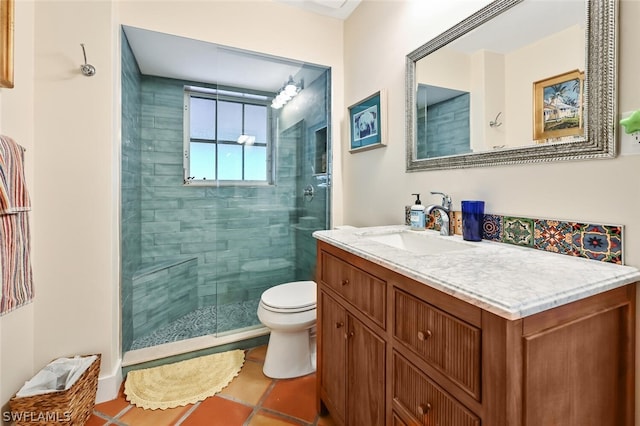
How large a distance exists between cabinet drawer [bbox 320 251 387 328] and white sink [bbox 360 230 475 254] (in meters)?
0.22

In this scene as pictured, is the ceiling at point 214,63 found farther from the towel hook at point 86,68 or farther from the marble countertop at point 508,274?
the marble countertop at point 508,274

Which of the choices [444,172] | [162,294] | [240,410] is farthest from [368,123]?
[162,294]

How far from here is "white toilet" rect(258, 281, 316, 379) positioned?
66.6 inches

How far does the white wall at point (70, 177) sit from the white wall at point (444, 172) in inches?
61.9

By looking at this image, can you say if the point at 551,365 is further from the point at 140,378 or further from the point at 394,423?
the point at 140,378

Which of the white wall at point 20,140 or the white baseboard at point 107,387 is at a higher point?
the white wall at point 20,140

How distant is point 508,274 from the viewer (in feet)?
2.42

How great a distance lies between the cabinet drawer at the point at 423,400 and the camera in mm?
668

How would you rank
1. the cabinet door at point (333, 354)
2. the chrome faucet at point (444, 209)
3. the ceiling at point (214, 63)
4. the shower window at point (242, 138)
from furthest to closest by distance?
the shower window at point (242, 138), the ceiling at point (214, 63), the chrome faucet at point (444, 209), the cabinet door at point (333, 354)

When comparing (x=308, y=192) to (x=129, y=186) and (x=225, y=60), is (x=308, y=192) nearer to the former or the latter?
(x=225, y=60)

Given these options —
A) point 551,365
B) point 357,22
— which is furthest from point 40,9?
point 551,365

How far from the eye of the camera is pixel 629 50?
811 millimetres

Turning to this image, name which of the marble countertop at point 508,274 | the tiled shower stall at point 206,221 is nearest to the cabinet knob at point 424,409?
the marble countertop at point 508,274

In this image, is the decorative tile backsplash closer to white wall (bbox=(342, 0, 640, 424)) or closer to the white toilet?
white wall (bbox=(342, 0, 640, 424))
